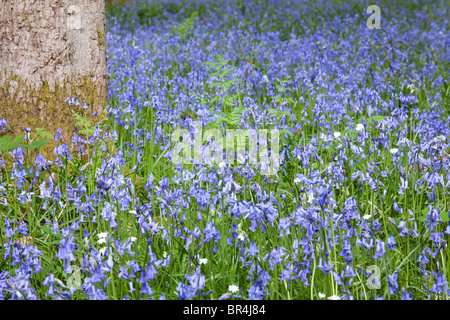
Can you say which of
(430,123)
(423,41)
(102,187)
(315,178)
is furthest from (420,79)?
(102,187)

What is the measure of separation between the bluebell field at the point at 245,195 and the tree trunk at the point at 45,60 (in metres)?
0.11

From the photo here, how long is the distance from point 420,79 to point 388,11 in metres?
5.12

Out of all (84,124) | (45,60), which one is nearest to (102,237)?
(84,124)

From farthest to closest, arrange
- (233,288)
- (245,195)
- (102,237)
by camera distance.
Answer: (245,195)
(102,237)
(233,288)

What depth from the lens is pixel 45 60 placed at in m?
3.25

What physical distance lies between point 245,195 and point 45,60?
5.10ft

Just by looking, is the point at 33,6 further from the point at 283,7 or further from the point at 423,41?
the point at 283,7

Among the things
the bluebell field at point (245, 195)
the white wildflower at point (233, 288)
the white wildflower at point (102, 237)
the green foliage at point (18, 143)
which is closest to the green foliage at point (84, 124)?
the bluebell field at point (245, 195)

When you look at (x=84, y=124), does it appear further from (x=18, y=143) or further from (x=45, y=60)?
(x=45, y=60)

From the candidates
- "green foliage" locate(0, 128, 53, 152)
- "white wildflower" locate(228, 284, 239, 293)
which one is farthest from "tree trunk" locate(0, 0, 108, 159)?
"white wildflower" locate(228, 284, 239, 293)

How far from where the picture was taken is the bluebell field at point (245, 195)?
2.09 metres

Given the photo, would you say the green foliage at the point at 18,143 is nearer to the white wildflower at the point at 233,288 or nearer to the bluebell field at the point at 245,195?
the bluebell field at the point at 245,195

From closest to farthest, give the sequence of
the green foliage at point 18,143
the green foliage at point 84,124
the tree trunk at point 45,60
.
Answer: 1. the green foliage at point 18,143
2. the green foliage at point 84,124
3. the tree trunk at point 45,60

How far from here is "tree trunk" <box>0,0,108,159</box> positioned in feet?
10.5
